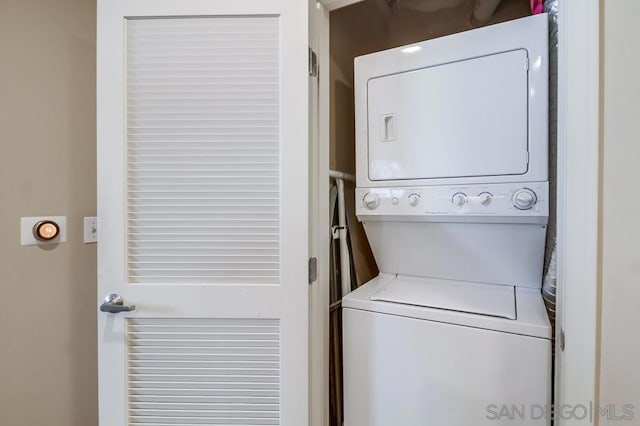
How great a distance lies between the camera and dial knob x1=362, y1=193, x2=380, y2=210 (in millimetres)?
1361

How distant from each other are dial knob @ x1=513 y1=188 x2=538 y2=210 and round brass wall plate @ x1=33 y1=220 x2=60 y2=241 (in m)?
1.86

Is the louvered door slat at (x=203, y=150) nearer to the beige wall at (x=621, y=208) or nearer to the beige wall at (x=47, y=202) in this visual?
the beige wall at (x=47, y=202)

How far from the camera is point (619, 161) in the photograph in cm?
67

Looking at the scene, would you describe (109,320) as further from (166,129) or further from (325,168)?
(325,168)

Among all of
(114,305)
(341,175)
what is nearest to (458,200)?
(341,175)

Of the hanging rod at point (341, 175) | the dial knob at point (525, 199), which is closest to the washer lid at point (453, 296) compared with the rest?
the dial knob at point (525, 199)

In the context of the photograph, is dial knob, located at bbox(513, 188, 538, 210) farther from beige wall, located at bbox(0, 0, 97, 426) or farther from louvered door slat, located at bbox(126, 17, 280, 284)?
beige wall, located at bbox(0, 0, 97, 426)

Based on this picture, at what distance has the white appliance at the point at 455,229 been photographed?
100 centimetres

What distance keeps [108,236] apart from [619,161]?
160 cm

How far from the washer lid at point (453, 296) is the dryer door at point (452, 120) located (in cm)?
50

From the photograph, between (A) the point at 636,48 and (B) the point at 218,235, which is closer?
(A) the point at 636,48

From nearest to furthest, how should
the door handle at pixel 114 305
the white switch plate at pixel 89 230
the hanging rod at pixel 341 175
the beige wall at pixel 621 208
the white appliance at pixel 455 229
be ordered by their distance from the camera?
the beige wall at pixel 621 208, the white appliance at pixel 455 229, the door handle at pixel 114 305, the white switch plate at pixel 89 230, the hanging rod at pixel 341 175

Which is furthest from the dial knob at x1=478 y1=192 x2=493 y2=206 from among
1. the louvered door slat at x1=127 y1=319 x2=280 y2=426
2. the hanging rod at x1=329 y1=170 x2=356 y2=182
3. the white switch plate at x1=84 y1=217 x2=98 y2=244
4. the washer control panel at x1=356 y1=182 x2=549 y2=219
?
the white switch plate at x1=84 y1=217 x2=98 y2=244

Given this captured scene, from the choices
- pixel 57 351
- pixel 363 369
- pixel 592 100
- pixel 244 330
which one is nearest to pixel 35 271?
pixel 57 351
